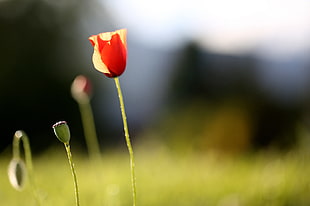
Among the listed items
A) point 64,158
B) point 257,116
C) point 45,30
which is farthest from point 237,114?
point 45,30

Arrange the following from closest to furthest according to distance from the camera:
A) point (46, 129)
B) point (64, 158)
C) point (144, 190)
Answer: point (144, 190) → point (64, 158) → point (46, 129)

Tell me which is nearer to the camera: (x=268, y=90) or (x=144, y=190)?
(x=144, y=190)

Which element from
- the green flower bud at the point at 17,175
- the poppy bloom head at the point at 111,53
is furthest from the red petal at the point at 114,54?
the green flower bud at the point at 17,175

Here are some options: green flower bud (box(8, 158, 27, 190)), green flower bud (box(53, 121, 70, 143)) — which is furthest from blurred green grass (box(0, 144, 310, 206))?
green flower bud (box(53, 121, 70, 143))

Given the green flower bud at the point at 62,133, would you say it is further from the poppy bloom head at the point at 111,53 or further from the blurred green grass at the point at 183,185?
the blurred green grass at the point at 183,185

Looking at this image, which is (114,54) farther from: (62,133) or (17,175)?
(17,175)

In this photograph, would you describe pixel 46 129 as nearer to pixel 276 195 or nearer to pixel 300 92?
pixel 300 92

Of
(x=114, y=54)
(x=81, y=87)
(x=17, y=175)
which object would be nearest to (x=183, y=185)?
(x=81, y=87)

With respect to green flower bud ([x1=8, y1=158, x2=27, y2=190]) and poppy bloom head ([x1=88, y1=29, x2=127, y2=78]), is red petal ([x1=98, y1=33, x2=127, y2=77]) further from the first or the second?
green flower bud ([x1=8, y1=158, x2=27, y2=190])
